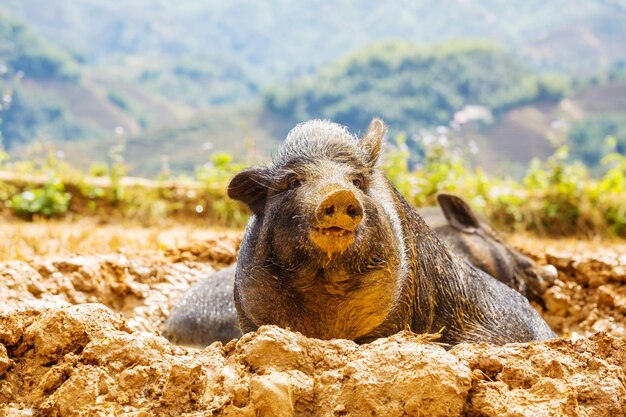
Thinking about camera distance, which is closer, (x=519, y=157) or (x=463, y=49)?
(x=519, y=157)

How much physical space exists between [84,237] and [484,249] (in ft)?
12.9

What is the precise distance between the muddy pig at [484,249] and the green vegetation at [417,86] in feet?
56.0

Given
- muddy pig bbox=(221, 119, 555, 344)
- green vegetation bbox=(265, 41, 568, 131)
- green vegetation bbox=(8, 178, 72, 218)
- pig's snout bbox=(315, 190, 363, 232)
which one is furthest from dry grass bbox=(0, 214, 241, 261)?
green vegetation bbox=(265, 41, 568, 131)

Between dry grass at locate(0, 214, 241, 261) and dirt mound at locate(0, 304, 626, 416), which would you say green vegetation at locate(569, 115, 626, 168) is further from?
dirt mound at locate(0, 304, 626, 416)

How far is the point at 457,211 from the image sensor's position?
685cm

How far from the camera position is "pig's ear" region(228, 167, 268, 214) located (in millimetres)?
4098

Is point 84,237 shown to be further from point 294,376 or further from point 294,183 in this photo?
point 294,376

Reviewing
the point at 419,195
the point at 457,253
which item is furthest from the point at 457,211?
the point at 419,195

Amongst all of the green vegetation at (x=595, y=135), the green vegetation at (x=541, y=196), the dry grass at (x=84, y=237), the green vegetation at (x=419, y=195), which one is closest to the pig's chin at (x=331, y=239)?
the dry grass at (x=84, y=237)

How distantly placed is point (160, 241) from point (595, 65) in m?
28.1

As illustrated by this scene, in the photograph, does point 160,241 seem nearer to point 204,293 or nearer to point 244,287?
point 204,293

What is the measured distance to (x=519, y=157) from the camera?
829 inches

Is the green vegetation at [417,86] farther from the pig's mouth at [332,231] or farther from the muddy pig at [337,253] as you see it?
the pig's mouth at [332,231]

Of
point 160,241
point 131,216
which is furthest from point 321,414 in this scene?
point 131,216
